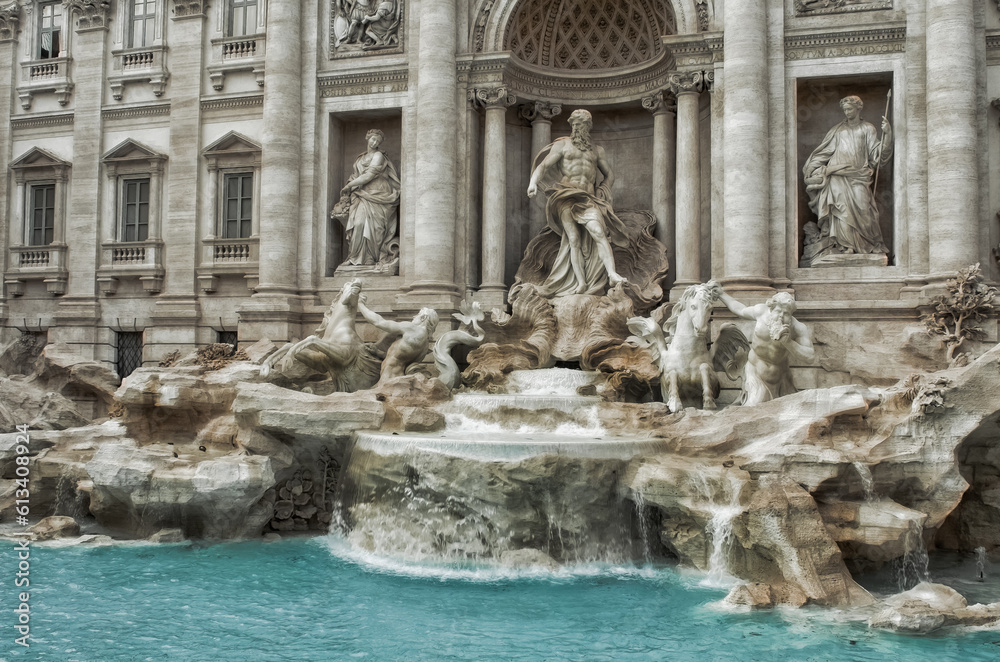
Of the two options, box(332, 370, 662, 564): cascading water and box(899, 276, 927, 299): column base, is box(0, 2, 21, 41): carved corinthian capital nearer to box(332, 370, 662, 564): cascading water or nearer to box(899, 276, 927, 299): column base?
box(332, 370, 662, 564): cascading water

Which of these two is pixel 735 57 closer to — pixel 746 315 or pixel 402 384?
pixel 746 315

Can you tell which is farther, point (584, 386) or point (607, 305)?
point (607, 305)

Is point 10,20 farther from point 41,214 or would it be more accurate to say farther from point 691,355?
point 691,355

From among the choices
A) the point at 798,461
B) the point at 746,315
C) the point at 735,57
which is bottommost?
the point at 798,461

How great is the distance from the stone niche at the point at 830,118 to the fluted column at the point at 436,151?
605 centimetres

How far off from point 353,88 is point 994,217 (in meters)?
11.6

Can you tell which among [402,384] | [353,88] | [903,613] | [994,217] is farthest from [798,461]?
[353,88]

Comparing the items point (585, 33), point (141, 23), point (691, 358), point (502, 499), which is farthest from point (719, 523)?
point (141, 23)

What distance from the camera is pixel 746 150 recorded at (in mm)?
13922

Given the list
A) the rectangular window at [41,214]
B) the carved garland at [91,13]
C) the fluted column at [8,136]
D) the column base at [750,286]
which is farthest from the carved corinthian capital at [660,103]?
the fluted column at [8,136]

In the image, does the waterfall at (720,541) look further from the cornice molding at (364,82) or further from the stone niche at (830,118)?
the cornice molding at (364,82)

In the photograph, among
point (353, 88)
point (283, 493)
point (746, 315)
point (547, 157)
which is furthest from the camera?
point (353, 88)

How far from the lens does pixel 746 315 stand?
434 inches

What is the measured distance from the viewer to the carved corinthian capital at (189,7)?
17.7 metres
